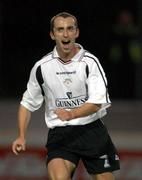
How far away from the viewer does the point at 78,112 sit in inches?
347

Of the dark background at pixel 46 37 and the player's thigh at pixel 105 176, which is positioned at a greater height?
the player's thigh at pixel 105 176

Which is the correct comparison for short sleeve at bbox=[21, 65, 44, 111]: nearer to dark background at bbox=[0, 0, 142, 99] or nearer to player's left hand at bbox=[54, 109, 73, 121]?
player's left hand at bbox=[54, 109, 73, 121]

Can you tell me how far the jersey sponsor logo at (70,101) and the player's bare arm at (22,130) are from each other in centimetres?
30

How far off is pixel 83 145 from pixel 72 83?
A: 1.85ft

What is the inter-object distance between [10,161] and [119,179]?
1.25 m

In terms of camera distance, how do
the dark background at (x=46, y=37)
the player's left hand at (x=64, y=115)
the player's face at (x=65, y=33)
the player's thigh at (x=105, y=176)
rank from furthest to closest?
1. the dark background at (x=46, y=37)
2. the player's thigh at (x=105, y=176)
3. the player's face at (x=65, y=33)
4. the player's left hand at (x=64, y=115)

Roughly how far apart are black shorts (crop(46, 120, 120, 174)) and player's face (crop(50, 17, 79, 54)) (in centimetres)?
69

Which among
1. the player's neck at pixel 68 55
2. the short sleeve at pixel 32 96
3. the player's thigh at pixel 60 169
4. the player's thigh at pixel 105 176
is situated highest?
the player's neck at pixel 68 55

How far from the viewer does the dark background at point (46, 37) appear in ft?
53.6

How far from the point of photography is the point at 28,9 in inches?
661

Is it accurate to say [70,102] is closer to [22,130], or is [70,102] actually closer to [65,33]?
[22,130]

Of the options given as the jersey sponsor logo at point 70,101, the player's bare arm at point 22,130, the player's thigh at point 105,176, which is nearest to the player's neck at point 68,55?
the jersey sponsor logo at point 70,101

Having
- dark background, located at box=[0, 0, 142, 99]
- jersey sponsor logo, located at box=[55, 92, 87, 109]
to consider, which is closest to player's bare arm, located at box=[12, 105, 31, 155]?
jersey sponsor logo, located at box=[55, 92, 87, 109]

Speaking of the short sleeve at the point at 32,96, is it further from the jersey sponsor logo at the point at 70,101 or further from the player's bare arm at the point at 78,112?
the player's bare arm at the point at 78,112
